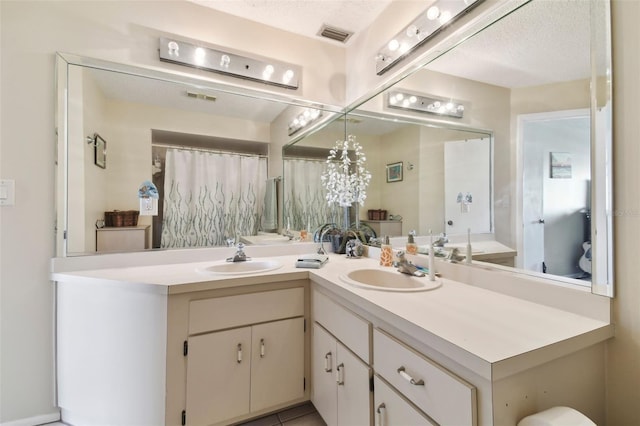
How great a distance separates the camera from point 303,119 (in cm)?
225

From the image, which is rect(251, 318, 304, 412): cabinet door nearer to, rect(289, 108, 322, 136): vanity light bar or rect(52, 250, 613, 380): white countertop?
rect(52, 250, 613, 380): white countertop

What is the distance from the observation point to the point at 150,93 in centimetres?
175

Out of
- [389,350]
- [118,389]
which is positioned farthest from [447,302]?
[118,389]

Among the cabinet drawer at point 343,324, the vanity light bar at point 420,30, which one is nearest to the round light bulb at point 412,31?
the vanity light bar at point 420,30

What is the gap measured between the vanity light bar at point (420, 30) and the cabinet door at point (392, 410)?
1660mm

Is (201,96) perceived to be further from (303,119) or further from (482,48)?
(482,48)

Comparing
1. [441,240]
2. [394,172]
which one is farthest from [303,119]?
[441,240]

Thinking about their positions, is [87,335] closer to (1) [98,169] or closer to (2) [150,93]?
(1) [98,169]

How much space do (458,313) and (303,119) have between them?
6.03 ft

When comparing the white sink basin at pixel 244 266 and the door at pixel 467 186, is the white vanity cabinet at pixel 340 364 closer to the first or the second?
the white sink basin at pixel 244 266

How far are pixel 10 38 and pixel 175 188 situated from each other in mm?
1080

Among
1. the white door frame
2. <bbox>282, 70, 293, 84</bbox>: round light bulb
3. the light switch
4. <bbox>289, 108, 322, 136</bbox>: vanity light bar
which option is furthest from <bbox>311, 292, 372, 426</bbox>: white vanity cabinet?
the light switch

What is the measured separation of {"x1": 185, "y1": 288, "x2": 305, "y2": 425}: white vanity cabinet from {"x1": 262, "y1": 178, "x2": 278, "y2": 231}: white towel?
28.1 inches

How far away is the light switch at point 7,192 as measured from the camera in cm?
142
